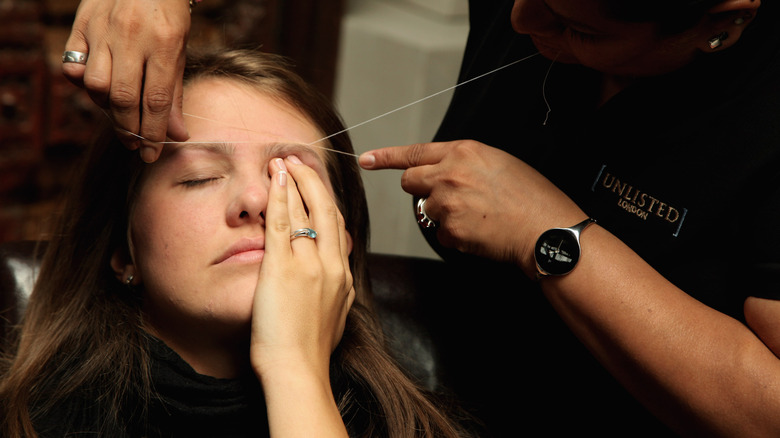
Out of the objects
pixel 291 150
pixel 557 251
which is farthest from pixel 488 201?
pixel 291 150

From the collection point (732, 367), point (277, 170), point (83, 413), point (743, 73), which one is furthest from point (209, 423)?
point (743, 73)

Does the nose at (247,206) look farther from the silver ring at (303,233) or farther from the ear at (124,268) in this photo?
the ear at (124,268)

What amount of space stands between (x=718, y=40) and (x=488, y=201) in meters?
0.40

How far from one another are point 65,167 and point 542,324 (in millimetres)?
1966

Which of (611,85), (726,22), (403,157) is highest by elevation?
(726,22)

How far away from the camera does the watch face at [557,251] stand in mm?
1050

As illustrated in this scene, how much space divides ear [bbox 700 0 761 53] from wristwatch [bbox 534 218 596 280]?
31 cm

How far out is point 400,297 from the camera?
1.65m

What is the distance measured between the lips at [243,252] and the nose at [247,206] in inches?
1.5

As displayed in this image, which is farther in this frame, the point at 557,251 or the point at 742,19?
the point at 557,251

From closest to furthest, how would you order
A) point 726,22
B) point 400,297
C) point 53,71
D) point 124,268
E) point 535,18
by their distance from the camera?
1. point 726,22
2. point 535,18
3. point 124,268
4. point 400,297
5. point 53,71

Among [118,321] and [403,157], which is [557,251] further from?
[118,321]

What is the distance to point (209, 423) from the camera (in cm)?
120

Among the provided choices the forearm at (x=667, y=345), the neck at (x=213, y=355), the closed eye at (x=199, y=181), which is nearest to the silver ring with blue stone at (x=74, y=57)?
the closed eye at (x=199, y=181)
